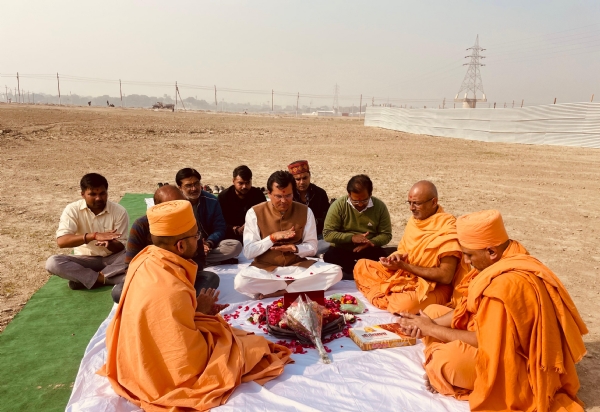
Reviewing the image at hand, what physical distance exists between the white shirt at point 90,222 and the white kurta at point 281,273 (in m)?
1.74

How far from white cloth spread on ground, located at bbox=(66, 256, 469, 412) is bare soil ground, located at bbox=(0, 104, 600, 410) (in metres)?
1.45

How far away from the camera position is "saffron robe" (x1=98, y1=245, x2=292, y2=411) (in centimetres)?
300

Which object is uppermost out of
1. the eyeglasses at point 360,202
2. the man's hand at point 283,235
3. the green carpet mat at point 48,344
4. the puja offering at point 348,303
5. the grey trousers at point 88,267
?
the eyeglasses at point 360,202

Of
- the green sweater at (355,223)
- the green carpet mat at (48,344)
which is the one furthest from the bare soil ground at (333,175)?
the green sweater at (355,223)

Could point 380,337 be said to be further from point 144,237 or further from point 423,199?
point 144,237

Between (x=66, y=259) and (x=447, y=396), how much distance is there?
459cm

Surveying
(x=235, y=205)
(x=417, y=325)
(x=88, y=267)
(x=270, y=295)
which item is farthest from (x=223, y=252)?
(x=417, y=325)

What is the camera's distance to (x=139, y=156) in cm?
1811

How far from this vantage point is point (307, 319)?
4141 millimetres

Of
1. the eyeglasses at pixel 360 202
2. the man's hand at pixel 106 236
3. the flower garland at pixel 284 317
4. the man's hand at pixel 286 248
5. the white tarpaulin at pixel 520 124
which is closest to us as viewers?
the flower garland at pixel 284 317

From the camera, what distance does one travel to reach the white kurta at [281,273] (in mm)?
5344

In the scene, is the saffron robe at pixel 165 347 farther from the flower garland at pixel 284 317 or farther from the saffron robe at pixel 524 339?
the saffron robe at pixel 524 339

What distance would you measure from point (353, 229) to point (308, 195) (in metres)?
1.39

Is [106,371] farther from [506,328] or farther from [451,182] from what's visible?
[451,182]
